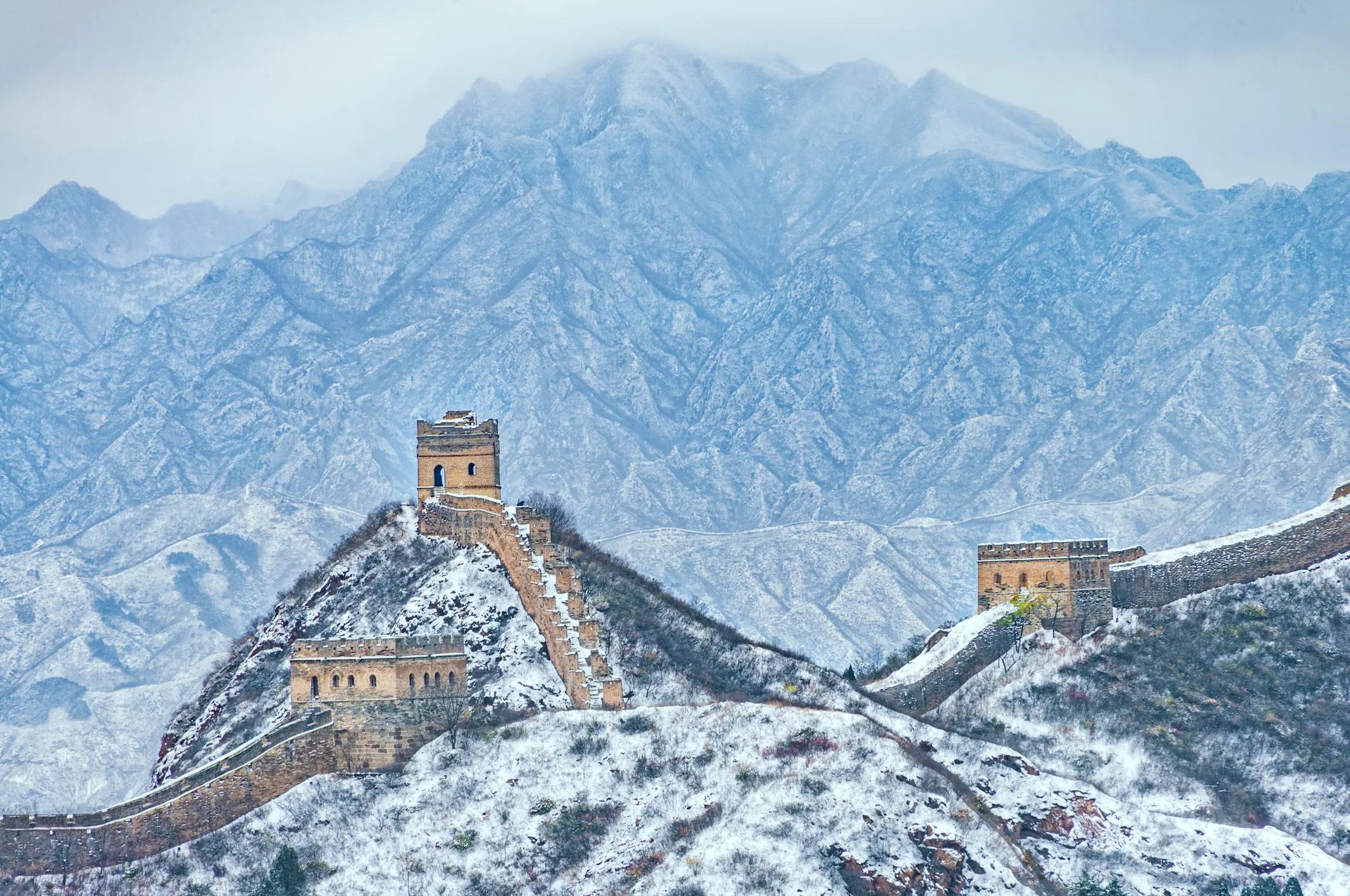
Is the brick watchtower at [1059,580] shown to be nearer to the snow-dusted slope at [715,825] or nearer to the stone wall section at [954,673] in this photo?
the stone wall section at [954,673]

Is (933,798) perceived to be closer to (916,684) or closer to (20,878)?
(916,684)

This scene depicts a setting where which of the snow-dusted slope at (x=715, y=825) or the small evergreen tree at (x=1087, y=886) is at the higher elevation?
the snow-dusted slope at (x=715, y=825)

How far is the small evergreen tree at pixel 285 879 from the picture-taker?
3880 inches

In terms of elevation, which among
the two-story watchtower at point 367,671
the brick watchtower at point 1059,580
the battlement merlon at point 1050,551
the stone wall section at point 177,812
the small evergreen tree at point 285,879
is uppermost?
the battlement merlon at point 1050,551

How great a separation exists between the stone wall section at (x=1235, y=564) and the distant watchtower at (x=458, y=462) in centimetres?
3274

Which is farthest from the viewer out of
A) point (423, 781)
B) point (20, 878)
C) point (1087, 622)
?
point (1087, 622)

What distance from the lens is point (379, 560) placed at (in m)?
131

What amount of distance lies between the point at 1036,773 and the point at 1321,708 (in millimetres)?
16414

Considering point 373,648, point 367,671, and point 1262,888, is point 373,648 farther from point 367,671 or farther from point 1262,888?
point 1262,888

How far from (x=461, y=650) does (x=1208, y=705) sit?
3358cm

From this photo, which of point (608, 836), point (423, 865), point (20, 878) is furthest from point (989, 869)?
point (20, 878)

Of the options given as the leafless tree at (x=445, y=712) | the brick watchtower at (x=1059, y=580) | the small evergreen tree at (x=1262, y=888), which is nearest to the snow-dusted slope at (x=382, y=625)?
the leafless tree at (x=445, y=712)

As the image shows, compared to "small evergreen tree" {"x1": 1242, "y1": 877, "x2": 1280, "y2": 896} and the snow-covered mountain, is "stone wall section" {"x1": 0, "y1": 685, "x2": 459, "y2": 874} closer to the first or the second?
the snow-covered mountain

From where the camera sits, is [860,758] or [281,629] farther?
[281,629]
